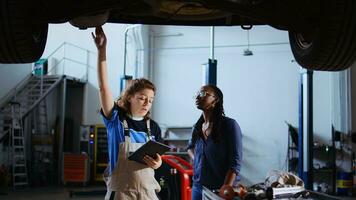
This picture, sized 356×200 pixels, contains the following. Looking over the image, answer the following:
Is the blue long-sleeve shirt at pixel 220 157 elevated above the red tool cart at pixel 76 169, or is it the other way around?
the blue long-sleeve shirt at pixel 220 157

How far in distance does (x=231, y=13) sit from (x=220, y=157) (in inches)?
35.3

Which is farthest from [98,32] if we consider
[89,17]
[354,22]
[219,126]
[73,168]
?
[73,168]

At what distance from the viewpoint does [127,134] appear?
6.70 feet

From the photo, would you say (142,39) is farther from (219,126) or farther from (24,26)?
(24,26)

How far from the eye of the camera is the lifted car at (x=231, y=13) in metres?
1.65

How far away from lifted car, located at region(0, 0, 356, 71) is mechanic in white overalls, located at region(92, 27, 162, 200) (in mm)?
250

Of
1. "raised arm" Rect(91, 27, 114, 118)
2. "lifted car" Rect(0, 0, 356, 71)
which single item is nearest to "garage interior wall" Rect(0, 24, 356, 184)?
"lifted car" Rect(0, 0, 356, 71)

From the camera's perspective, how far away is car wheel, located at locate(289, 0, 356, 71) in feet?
5.59

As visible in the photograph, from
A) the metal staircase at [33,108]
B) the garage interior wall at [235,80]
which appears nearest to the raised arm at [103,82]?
the metal staircase at [33,108]

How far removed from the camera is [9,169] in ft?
26.9

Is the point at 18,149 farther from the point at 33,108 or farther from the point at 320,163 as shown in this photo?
the point at 320,163

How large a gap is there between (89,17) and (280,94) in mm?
6891

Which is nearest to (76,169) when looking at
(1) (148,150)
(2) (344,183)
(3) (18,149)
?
(3) (18,149)

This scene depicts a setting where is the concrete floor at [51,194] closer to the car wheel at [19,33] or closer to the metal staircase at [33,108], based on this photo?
the metal staircase at [33,108]
